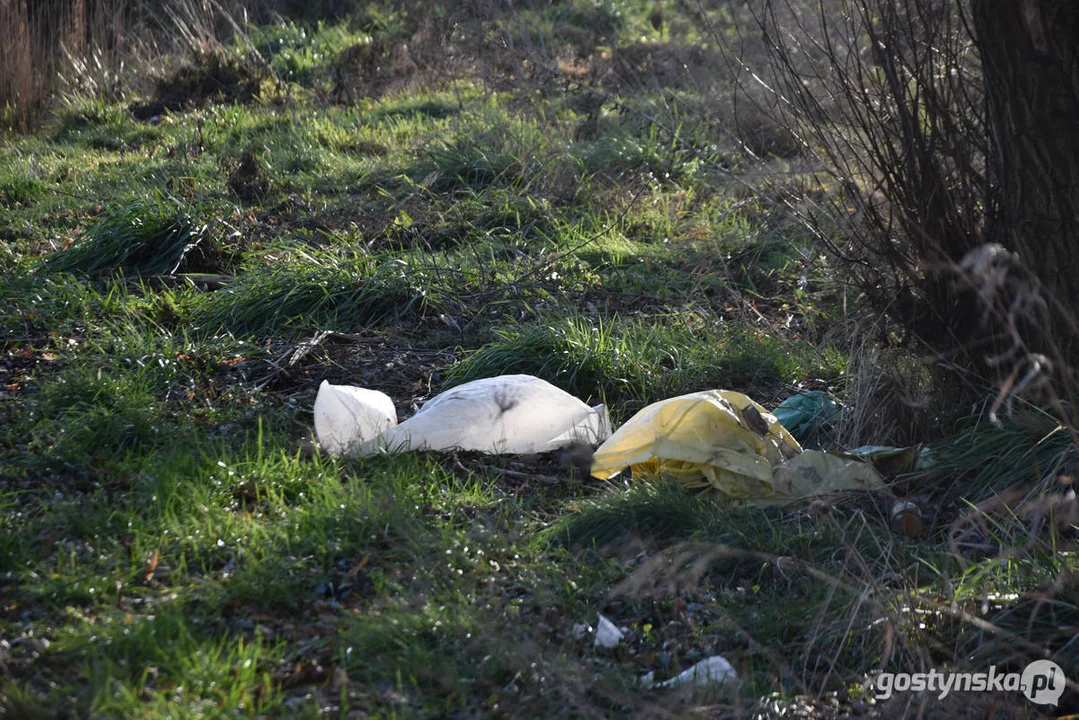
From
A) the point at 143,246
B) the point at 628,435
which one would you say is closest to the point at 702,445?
the point at 628,435

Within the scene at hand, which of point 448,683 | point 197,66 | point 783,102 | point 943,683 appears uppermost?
point 197,66

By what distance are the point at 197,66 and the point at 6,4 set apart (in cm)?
157

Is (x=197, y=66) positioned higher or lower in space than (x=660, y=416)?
higher

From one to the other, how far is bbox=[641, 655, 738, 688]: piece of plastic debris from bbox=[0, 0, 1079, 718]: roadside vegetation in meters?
0.05

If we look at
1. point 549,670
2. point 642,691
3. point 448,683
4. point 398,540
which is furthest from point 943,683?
point 398,540

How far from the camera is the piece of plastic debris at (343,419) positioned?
11.7 ft

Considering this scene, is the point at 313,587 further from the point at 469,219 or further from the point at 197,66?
the point at 197,66

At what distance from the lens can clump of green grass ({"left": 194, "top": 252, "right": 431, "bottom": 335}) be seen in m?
4.67

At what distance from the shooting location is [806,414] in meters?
3.95

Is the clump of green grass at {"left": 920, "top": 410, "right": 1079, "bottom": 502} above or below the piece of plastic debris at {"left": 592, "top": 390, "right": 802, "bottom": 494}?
below

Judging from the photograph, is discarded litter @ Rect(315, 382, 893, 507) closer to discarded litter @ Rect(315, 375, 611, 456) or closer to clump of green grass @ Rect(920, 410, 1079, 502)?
discarded litter @ Rect(315, 375, 611, 456)

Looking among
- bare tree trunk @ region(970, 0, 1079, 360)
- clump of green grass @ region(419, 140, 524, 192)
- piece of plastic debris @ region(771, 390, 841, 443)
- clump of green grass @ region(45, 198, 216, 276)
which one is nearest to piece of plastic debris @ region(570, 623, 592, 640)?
piece of plastic debris @ region(771, 390, 841, 443)

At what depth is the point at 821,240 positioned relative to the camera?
12.2 feet

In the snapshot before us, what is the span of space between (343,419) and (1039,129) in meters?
2.50
